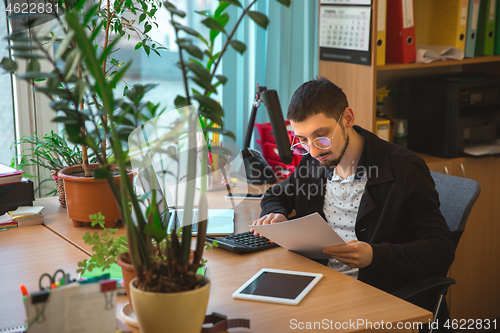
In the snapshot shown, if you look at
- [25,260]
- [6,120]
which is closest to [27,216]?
[25,260]

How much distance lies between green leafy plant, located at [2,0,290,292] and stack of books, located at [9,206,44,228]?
95cm

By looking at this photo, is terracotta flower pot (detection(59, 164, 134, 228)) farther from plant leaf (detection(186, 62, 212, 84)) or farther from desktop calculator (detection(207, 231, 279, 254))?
plant leaf (detection(186, 62, 212, 84))

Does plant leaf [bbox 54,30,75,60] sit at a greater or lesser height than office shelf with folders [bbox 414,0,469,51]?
lesser

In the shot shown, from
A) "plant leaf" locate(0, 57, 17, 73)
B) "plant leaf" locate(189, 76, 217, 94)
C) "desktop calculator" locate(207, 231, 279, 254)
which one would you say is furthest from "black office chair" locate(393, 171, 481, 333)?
"plant leaf" locate(0, 57, 17, 73)

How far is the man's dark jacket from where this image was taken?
1.44m

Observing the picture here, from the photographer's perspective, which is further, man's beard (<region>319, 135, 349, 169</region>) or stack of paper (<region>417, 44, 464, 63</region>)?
stack of paper (<region>417, 44, 464, 63</region>)

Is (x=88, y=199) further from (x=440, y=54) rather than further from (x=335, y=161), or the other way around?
(x=440, y=54)

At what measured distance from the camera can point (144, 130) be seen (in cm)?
95

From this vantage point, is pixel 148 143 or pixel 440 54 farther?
pixel 440 54

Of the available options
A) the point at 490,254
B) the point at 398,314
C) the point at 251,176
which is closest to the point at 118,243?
the point at 398,314

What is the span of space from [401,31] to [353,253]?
4.42 feet

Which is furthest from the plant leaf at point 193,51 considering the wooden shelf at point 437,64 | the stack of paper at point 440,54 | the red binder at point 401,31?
the stack of paper at point 440,54

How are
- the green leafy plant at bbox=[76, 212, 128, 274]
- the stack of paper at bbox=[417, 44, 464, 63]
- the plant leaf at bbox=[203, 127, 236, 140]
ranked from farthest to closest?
the stack of paper at bbox=[417, 44, 464, 63]
the green leafy plant at bbox=[76, 212, 128, 274]
the plant leaf at bbox=[203, 127, 236, 140]

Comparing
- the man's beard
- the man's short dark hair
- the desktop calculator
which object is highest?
the man's short dark hair
